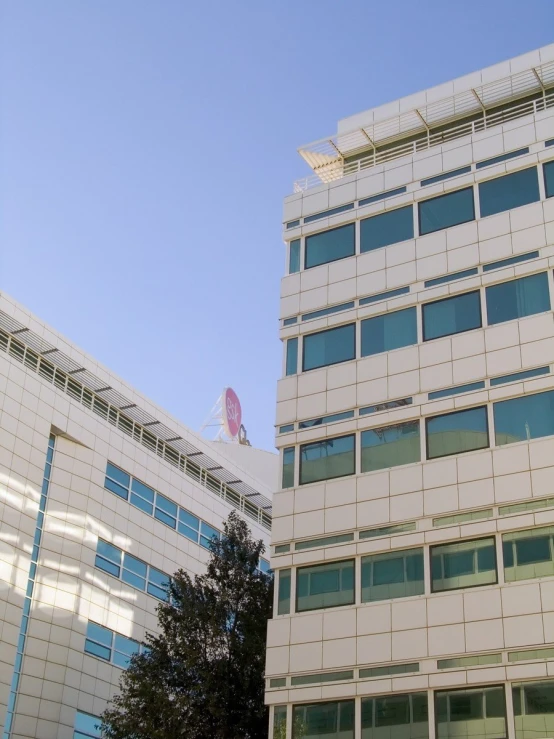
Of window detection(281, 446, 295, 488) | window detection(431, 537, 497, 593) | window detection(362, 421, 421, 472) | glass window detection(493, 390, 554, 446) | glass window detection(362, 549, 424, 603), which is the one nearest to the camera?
window detection(431, 537, 497, 593)

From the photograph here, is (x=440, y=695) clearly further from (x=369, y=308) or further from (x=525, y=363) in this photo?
(x=369, y=308)

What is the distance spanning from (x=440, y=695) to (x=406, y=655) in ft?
4.16

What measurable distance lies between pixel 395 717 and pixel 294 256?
14.9 meters

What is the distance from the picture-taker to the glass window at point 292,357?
32.1m

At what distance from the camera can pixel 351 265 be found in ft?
107

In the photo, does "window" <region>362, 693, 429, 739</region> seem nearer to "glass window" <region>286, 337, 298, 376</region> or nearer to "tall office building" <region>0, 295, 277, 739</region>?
"glass window" <region>286, 337, 298, 376</region>

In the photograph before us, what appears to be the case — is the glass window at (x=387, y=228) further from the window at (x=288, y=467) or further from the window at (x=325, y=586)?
→ the window at (x=325, y=586)

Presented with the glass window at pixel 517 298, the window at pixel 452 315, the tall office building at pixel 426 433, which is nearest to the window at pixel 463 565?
the tall office building at pixel 426 433

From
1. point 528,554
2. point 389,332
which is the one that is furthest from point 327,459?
point 528,554

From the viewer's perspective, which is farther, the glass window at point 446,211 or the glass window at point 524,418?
the glass window at point 446,211

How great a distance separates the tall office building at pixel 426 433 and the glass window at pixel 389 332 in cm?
6

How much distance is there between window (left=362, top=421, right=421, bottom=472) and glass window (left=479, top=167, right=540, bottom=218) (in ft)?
22.7

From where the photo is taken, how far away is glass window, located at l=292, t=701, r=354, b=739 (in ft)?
85.6

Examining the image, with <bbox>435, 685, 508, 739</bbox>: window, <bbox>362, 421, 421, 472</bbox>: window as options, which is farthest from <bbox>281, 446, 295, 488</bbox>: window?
<bbox>435, 685, 508, 739</bbox>: window
